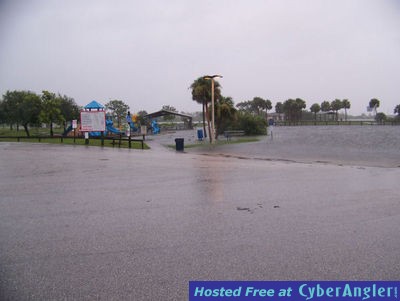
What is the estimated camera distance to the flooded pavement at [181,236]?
326 cm

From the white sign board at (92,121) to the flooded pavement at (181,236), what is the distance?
1765cm

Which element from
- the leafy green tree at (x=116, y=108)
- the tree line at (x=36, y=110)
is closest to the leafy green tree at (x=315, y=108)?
the leafy green tree at (x=116, y=108)

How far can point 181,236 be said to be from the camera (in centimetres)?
442

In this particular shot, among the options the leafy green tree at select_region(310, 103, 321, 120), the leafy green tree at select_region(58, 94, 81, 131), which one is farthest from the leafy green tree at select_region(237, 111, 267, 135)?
the leafy green tree at select_region(310, 103, 321, 120)

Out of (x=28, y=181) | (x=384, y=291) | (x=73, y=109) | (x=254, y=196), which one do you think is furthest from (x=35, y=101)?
(x=384, y=291)

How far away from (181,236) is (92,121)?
75.6 ft

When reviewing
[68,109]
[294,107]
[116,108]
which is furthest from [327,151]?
[294,107]

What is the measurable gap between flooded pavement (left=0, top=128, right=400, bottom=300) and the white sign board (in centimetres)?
1765

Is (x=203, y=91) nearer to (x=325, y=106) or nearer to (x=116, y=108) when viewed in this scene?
(x=116, y=108)

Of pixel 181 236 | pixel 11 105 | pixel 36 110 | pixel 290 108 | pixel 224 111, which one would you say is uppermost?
pixel 290 108

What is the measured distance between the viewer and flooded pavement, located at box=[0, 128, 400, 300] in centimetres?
326

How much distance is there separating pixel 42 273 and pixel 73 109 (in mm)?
57080

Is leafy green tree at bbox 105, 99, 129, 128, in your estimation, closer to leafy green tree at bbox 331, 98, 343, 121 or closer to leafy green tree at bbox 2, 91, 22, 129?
leafy green tree at bbox 2, 91, 22, 129

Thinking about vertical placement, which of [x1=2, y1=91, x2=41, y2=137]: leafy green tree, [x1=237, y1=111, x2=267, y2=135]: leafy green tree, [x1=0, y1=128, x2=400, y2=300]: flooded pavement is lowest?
[x1=0, y1=128, x2=400, y2=300]: flooded pavement
